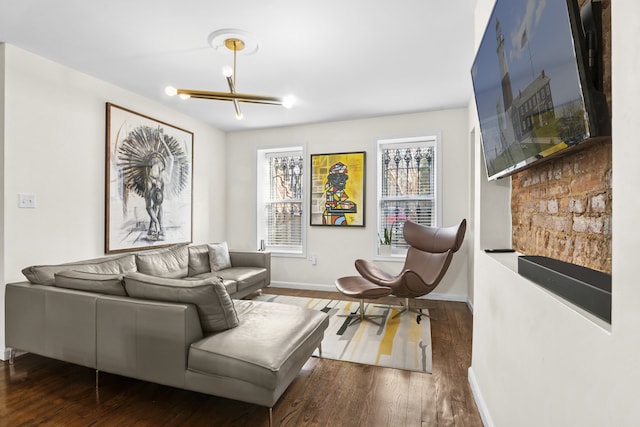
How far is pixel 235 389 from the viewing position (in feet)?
5.61

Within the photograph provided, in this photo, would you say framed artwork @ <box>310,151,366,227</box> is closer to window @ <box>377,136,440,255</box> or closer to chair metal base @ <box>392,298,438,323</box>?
window @ <box>377,136,440,255</box>

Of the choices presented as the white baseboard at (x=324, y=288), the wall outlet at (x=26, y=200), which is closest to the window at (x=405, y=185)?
the white baseboard at (x=324, y=288)

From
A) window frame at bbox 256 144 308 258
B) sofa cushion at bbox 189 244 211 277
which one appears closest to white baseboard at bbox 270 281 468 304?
window frame at bbox 256 144 308 258

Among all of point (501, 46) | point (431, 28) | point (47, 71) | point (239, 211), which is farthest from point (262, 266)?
point (501, 46)

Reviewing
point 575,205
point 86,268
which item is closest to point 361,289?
point 575,205

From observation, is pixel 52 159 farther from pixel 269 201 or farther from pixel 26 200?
pixel 269 201

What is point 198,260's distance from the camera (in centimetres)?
408

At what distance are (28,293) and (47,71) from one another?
1914 millimetres

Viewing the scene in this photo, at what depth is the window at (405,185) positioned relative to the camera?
4410 mm

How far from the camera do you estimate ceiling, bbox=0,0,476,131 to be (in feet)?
7.06

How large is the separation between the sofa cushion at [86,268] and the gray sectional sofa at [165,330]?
0.03 feet

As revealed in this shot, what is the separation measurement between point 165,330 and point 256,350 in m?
0.56

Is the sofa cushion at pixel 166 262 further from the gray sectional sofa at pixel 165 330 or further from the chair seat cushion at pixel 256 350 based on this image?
the chair seat cushion at pixel 256 350

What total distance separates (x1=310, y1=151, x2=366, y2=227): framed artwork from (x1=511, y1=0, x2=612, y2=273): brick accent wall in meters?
2.94
